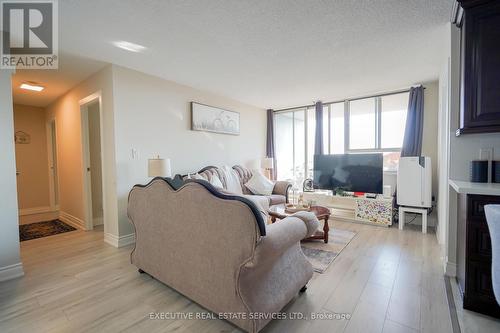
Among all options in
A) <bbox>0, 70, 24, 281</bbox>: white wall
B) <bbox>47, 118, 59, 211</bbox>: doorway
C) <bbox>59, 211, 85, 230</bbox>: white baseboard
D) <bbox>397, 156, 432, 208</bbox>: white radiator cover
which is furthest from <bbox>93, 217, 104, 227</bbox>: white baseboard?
<bbox>397, 156, 432, 208</bbox>: white radiator cover

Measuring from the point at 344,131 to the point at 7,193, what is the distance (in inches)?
206

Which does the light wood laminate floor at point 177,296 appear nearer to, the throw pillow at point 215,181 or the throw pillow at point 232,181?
the throw pillow at point 215,181

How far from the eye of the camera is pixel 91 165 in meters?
4.06

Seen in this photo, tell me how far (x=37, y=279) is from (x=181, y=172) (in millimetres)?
2105

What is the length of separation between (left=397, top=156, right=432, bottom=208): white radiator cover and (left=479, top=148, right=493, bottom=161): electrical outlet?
160 centimetres

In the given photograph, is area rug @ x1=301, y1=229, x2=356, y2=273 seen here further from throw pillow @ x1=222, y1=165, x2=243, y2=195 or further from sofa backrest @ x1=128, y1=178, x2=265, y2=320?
throw pillow @ x1=222, y1=165, x2=243, y2=195

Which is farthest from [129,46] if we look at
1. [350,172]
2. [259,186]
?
[350,172]

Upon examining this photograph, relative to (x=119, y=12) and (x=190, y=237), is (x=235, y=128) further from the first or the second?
(x=190, y=237)

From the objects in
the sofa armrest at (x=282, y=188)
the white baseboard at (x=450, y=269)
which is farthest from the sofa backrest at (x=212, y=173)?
the white baseboard at (x=450, y=269)

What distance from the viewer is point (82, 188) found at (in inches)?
146

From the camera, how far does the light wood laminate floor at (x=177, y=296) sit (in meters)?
1.55

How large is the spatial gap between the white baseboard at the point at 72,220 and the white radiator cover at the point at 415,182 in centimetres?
530

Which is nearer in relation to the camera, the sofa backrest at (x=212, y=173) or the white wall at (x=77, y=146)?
the white wall at (x=77, y=146)

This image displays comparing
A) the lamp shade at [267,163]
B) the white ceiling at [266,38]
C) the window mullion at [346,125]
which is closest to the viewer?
the white ceiling at [266,38]
